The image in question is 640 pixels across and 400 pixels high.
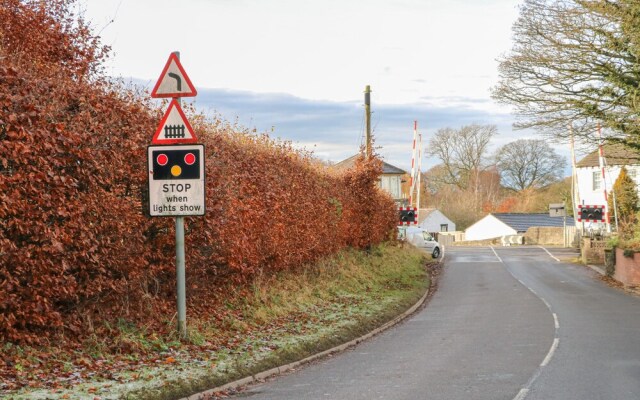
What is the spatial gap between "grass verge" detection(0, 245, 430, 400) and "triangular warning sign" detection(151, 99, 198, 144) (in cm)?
282

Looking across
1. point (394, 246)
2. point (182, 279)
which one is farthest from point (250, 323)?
point (394, 246)

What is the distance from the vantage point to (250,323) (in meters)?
14.3

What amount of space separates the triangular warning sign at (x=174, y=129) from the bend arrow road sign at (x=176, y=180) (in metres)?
0.13

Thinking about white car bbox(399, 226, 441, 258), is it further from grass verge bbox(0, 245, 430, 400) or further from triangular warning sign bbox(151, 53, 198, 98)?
triangular warning sign bbox(151, 53, 198, 98)

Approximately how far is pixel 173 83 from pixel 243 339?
172 inches

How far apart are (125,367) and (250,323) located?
4.68 metres

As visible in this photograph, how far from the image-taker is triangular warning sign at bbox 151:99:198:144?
1143 cm

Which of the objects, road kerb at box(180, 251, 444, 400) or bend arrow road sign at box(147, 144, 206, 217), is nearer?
road kerb at box(180, 251, 444, 400)

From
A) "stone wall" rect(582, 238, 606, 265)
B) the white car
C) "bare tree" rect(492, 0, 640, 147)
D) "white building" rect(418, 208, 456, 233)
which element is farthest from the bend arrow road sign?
"white building" rect(418, 208, 456, 233)

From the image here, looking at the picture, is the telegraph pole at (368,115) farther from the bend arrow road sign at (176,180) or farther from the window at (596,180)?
the window at (596,180)

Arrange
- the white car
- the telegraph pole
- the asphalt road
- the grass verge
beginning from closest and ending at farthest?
the grass verge < the asphalt road < the telegraph pole < the white car

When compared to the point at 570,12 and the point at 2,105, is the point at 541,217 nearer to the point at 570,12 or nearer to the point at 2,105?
the point at 570,12

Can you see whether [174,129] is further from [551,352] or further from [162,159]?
[551,352]

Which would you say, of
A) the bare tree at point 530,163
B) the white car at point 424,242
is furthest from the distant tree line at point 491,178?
the white car at point 424,242
